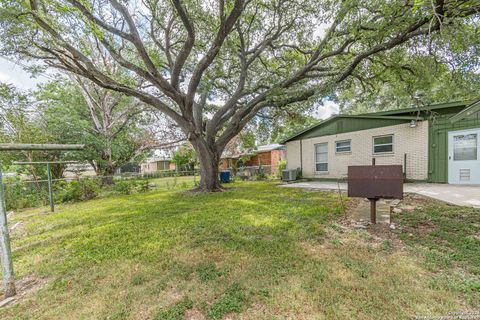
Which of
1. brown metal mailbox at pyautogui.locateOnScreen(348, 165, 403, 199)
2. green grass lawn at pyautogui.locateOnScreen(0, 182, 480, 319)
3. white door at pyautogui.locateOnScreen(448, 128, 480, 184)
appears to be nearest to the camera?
green grass lawn at pyautogui.locateOnScreen(0, 182, 480, 319)

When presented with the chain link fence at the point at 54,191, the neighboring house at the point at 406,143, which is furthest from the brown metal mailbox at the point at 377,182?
the chain link fence at the point at 54,191

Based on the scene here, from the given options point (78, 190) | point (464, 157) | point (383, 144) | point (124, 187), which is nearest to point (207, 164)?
point (124, 187)

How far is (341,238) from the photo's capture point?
11.4ft

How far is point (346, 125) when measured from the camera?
10578mm

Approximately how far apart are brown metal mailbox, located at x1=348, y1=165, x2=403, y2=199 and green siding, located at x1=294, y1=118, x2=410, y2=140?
6689 mm

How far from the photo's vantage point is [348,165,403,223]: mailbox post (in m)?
3.70

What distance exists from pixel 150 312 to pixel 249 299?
0.94m

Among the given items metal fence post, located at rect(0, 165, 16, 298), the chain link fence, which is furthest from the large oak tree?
the chain link fence

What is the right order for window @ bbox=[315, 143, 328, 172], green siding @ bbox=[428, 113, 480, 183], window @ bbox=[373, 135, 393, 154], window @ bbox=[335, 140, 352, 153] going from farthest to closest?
1. window @ bbox=[315, 143, 328, 172]
2. window @ bbox=[335, 140, 352, 153]
3. window @ bbox=[373, 135, 393, 154]
4. green siding @ bbox=[428, 113, 480, 183]

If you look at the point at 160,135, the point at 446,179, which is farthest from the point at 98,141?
Result: the point at 446,179

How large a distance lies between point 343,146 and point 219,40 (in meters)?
8.21

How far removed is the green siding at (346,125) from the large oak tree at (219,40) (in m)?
2.73

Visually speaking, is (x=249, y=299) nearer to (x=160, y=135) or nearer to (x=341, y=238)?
(x=341, y=238)

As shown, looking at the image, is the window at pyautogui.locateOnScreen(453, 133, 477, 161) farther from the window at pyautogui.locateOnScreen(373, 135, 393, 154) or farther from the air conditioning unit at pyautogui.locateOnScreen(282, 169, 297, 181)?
the air conditioning unit at pyautogui.locateOnScreen(282, 169, 297, 181)
